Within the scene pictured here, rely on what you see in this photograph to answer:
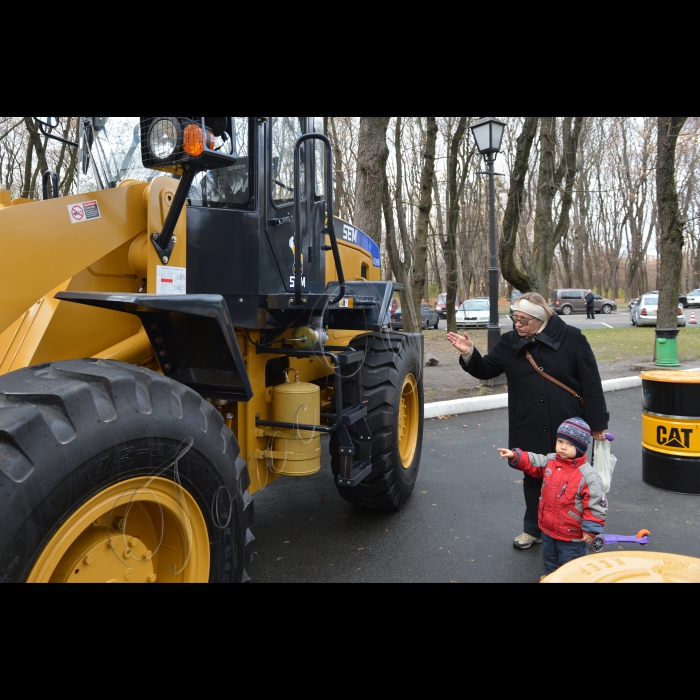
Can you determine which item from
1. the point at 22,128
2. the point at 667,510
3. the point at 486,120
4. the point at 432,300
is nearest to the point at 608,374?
the point at 486,120

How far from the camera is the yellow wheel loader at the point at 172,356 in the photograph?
2037mm

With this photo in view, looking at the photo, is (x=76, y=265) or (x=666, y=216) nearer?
(x=76, y=265)

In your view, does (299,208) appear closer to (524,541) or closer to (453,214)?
(524,541)

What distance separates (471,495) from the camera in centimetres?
546

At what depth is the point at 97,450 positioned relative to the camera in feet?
6.75

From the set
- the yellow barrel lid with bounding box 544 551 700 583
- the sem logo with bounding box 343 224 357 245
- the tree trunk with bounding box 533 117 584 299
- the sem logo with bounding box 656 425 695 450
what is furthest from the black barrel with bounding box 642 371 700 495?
the tree trunk with bounding box 533 117 584 299

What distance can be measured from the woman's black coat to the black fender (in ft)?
6.88

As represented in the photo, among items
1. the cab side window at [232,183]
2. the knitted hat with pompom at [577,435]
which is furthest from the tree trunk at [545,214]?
the cab side window at [232,183]

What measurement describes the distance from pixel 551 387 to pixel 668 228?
11129mm

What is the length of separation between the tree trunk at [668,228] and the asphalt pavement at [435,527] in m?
7.99

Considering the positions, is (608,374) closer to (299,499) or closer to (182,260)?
(299,499)

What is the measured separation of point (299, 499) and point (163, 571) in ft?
9.60

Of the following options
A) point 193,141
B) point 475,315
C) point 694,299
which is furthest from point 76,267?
point 694,299

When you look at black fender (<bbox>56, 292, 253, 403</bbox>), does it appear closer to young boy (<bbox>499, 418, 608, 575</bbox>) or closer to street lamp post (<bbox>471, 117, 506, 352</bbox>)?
young boy (<bbox>499, 418, 608, 575</bbox>)
